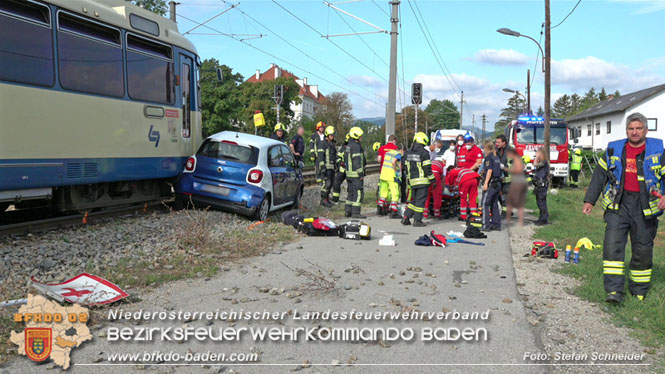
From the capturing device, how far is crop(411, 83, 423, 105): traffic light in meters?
23.7

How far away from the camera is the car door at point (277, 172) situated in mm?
11031

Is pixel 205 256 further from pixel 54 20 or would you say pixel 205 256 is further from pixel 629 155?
pixel 629 155

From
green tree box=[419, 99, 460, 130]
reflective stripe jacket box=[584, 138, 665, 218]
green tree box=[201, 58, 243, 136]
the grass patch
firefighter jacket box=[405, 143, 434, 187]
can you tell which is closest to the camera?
the grass patch

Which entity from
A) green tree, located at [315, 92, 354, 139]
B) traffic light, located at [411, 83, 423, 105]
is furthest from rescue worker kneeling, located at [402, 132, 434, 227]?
green tree, located at [315, 92, 354, 139]

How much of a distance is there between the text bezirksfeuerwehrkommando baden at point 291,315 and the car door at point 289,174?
688cm

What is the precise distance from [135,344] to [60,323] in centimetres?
73

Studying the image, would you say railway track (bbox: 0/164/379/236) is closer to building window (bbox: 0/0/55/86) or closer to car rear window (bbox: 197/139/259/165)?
car rear window (bbox: 197/139/259/165)

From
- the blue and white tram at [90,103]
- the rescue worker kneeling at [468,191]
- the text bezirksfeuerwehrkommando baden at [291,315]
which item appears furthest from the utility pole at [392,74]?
the text bezirksfeuerwehrkommando baden at [291,315]

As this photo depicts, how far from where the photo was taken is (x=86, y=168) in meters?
8.69

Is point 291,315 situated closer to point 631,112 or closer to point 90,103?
point 90,103

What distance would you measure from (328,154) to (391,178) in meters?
2.89

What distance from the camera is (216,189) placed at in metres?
10.3

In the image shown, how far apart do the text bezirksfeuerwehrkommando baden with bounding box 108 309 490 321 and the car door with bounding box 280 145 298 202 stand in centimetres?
688

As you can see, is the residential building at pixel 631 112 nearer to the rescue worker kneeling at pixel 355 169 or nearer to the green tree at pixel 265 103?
the green tree at pixel 265 103
